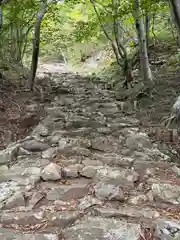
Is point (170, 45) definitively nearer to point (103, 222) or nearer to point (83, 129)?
point (83, 129)

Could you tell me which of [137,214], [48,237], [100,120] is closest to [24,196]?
[48,237]

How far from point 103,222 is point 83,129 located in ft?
11.1

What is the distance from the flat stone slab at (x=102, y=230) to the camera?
2418 millimetres

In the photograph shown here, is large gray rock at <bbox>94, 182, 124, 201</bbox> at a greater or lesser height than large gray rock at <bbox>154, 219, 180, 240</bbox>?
greater

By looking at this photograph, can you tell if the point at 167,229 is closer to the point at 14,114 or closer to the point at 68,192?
the point at 68,192

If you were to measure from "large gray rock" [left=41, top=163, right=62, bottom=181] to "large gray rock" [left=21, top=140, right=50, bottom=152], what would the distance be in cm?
90

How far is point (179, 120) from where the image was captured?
556cm

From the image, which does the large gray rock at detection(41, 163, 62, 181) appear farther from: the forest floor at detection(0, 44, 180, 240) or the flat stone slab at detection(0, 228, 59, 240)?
the flat stone slab at detection(0, 228, 59, 240)

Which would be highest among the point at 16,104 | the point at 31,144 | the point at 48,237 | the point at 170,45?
the point at 170,45

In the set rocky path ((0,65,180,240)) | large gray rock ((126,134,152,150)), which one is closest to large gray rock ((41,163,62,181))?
rocky path ((0,65,180,240))

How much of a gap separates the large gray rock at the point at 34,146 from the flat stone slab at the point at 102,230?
7.55ft

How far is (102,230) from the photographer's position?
2.51m

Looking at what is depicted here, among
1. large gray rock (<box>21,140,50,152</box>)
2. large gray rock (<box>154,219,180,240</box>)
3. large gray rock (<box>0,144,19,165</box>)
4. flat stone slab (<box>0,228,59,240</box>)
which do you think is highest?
large gray rock (<box>21,140,50,152</box>)

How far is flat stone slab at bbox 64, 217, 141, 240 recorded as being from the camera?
2.42m
